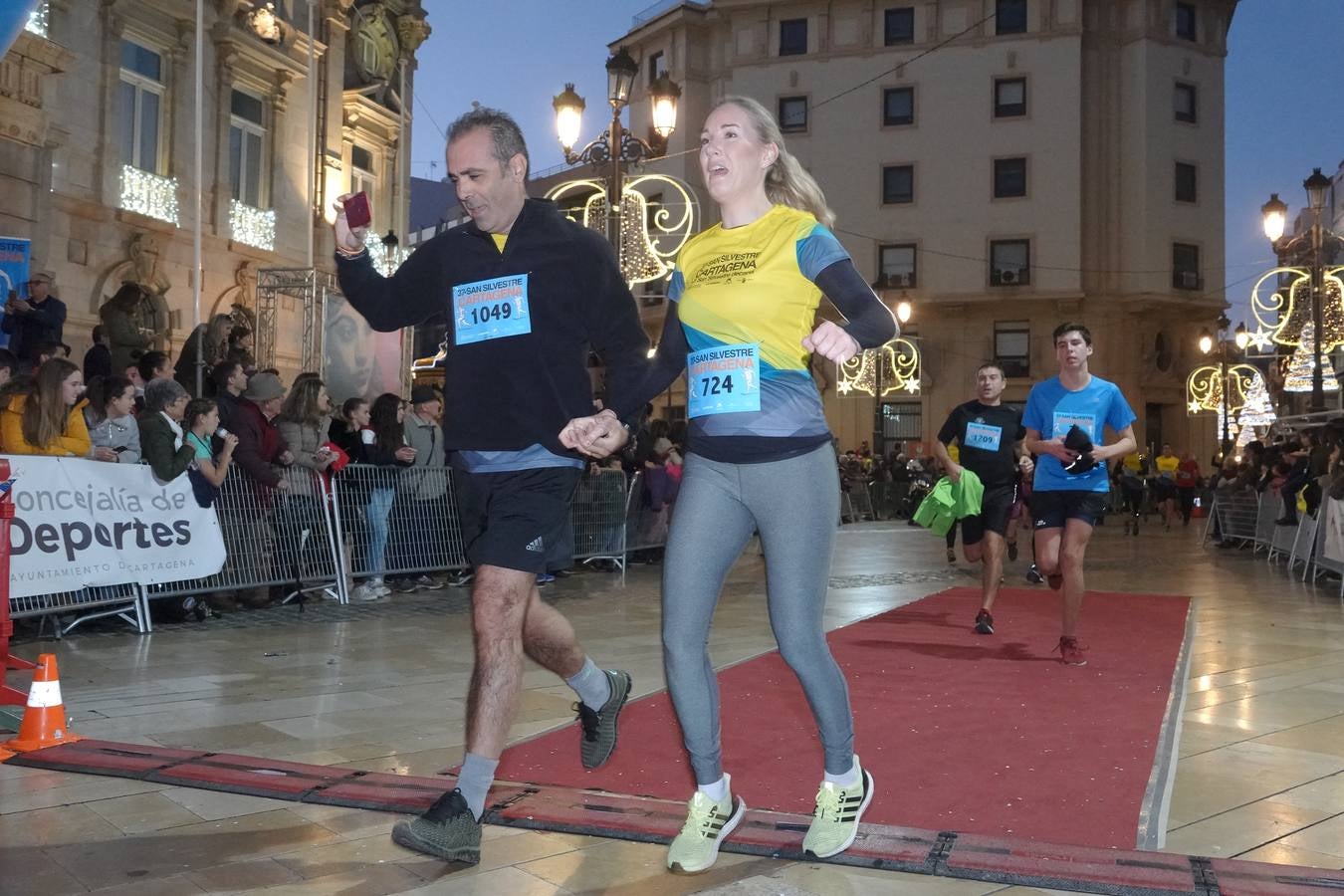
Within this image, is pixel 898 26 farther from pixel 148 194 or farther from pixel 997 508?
pixel 997 508

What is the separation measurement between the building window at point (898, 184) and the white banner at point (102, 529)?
36.7m

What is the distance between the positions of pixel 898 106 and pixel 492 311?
4160 cm

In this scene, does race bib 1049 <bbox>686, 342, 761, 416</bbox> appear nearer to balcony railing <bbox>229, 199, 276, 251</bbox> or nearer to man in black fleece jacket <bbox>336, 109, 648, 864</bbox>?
man in black fleece jacket <bbox>336, 109, 648, 864</bbox>

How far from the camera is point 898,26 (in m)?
42.8

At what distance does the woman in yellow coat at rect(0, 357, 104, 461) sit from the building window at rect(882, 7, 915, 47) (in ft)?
127

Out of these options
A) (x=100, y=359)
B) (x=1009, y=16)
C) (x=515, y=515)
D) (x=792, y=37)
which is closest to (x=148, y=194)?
(x=100, y=359)

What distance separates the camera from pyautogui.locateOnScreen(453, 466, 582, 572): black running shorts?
3.63 m

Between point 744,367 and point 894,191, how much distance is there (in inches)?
1621

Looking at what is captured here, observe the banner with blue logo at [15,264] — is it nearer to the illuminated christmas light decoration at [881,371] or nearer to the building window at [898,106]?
the illuminated christmas light decoration at [881,371]

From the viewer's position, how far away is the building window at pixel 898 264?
139ft

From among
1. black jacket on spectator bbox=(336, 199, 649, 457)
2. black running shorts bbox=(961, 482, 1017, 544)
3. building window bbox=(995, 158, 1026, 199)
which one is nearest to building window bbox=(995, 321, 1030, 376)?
building window bbox=(995, 158, 1026, 199)

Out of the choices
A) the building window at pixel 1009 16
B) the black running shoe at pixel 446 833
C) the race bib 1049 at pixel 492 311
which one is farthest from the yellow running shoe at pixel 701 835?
the building window at pixel 1009 16

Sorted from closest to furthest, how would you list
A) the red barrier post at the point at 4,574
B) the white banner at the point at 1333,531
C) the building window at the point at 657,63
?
the red barrier post at the point at 4,574, the white banner at the point at 1333,531, the building window at the point at 657,63

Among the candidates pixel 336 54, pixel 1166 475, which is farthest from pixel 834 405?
pixel 336 54
